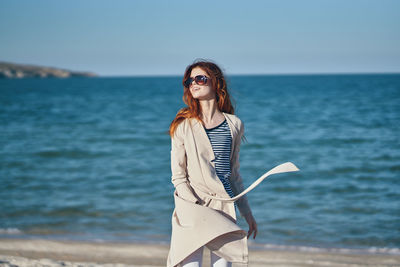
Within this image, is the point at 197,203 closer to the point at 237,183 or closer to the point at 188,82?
the point at 237,183

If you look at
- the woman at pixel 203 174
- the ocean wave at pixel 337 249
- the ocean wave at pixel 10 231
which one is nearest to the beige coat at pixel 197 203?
the woman at pixel 203 174

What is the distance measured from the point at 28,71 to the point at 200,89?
16058 centimetres

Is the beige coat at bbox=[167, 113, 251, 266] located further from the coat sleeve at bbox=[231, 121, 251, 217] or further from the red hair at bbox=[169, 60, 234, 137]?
the coat sleeve at bbox=[231, 121, 251, 217]

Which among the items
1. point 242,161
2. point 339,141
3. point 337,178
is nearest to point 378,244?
point 337,178

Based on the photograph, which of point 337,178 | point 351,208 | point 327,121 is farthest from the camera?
point 327,121

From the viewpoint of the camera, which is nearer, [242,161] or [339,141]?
[242,161]

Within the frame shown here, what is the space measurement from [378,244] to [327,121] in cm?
1597

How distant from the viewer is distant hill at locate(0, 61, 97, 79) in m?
142

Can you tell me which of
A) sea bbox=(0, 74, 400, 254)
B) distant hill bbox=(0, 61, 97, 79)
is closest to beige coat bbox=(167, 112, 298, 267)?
sea bbox=(0, 74, 400, 254)

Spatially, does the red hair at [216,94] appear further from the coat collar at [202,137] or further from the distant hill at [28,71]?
the distant hill at [28,71]

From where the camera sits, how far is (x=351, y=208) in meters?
7.72

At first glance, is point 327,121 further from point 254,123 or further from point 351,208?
point 351,208

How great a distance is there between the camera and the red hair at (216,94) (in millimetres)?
2617

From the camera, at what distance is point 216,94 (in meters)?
2.74
